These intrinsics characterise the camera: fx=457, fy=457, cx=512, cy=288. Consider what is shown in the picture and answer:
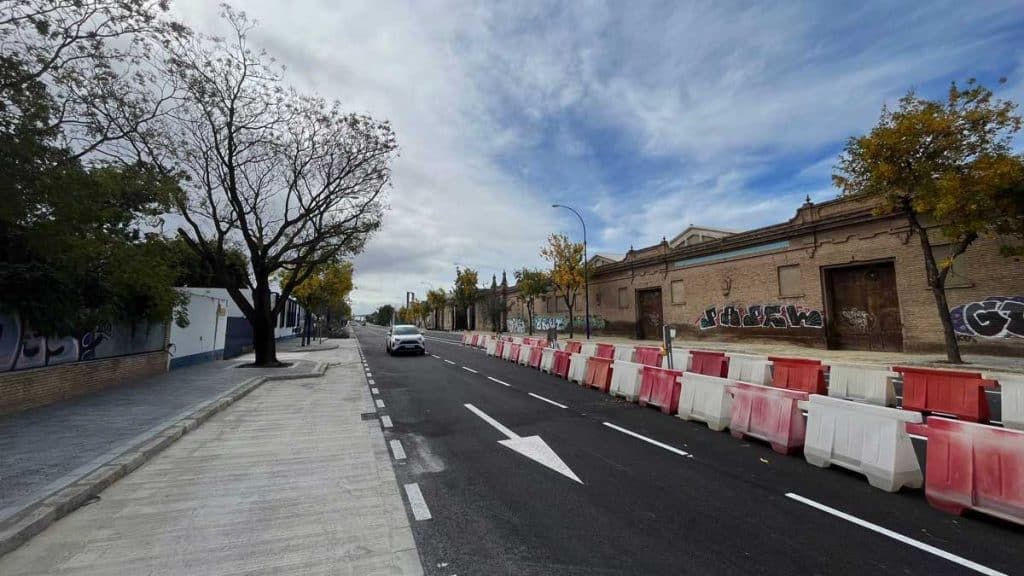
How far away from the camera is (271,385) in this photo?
43.2 feet

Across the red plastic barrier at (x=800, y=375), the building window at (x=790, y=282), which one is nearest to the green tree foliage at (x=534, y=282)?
the building window at (x=790, y=282)

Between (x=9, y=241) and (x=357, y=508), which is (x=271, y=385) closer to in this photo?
(x=9, y=241)

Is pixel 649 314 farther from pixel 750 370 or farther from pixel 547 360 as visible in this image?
pixel 750 370

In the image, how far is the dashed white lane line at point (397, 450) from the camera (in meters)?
6.06

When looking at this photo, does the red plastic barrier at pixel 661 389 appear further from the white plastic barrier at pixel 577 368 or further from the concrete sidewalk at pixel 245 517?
the concrete sidewalk at pixel 245 517

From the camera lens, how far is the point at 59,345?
958cm

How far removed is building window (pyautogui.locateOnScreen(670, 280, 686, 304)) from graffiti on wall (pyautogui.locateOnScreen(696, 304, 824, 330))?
2.06 metres

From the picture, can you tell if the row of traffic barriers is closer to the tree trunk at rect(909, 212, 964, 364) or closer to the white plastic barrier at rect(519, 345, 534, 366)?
the white plastic barrier at rect(519, 345, 534, 366)

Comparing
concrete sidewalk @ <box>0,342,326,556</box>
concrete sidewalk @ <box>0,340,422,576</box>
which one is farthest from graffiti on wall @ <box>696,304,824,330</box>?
concrete sidewalk @ <box>0,342,326,556</box>

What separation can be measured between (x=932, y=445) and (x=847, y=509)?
4.07ft

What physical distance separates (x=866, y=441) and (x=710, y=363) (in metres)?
8.09

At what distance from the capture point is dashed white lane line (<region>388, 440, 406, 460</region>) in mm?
6061

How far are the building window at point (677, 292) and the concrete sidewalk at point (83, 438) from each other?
2608cm

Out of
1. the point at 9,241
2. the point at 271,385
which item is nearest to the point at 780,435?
the point at 271,385
